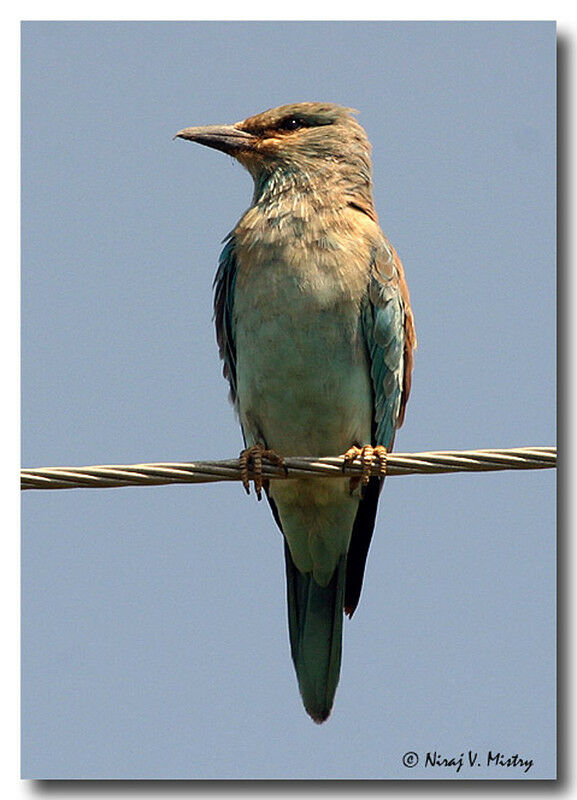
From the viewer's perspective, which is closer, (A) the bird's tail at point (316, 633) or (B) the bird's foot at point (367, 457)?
(B) the bird's foot at point (367, 457)

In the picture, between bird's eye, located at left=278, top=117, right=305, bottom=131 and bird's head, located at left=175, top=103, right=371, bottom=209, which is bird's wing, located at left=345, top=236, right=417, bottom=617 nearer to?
bird's head, located at left=175, top=103, right=371, bottom=209

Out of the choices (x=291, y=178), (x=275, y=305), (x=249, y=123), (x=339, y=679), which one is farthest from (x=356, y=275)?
(x=339, y=679)

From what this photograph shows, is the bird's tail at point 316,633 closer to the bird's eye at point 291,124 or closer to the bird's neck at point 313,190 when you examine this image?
the bird's neck at point 313,190

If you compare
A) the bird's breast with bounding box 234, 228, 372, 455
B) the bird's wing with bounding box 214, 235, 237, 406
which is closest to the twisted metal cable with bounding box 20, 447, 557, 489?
the bird's breast with bounding box 234, 228, 372, 455

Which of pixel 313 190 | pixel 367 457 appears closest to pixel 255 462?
pixel 367 457

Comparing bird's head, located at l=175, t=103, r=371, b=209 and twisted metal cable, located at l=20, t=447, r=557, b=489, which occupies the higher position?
bird's head, located at l=175, t=103, r=371, b=209

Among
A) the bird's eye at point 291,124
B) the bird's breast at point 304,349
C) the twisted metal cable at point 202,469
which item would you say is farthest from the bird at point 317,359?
the twisted metal cable at point 202,469
